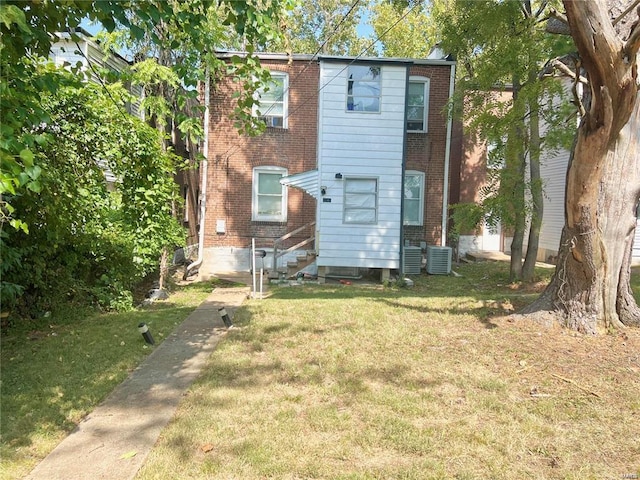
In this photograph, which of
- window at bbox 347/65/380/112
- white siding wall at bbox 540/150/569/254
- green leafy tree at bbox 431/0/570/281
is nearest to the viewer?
green leafy tree at bbox 431/0/570/281

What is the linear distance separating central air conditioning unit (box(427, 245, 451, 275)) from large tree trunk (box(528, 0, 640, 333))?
7.60 metres

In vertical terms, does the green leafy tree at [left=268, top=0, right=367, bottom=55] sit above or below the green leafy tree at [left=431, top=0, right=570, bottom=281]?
above

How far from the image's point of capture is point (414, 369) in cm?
463

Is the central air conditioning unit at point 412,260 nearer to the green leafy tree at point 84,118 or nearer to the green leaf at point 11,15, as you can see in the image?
the green leafy tree at point 84,118

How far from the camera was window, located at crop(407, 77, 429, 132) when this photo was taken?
14422mm

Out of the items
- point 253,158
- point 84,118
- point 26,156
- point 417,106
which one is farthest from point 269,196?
point 26,156

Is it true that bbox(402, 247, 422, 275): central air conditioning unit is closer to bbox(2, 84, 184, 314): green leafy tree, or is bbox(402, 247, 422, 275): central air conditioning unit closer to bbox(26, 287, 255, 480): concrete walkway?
bbox(2, 84, 184, 314): green leafy tree

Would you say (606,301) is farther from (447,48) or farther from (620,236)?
(447,48)

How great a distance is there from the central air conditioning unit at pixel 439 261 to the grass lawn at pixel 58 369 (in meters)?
7.88

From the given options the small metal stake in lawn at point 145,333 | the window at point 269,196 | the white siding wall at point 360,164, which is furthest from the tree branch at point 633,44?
the window at point 269,196

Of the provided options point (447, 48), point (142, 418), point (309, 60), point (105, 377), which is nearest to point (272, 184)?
point (309, 60)

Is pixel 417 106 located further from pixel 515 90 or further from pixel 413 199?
pixel 515 90

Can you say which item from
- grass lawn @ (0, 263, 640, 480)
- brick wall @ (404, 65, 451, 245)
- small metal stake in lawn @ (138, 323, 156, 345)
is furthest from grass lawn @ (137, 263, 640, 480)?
brick wall @ (404, 65, 451, 245)

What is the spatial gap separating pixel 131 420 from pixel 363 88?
10756 millimetres
